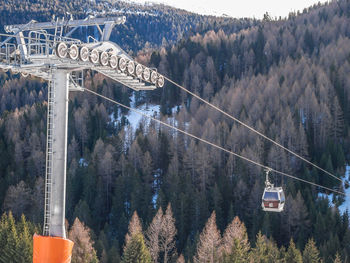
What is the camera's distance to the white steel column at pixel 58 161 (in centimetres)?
2017

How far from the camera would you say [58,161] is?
67.1ft

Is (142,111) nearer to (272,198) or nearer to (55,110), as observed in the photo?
(272,198)

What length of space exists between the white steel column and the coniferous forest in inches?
1384

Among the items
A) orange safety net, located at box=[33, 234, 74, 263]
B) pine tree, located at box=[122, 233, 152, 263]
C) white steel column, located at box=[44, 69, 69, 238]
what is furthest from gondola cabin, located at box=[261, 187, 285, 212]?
A: pine tree, located at box=[122, 233, 152, 263]

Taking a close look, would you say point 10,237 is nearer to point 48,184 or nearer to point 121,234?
point 121,234

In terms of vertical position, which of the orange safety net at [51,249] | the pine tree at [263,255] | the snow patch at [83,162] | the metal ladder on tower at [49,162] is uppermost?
the metal ladder on tower at [49,162]

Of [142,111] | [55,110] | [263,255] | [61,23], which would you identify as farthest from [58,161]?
[142,111]

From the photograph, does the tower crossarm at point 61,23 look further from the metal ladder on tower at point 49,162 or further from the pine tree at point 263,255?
the pine tree at point 263,255

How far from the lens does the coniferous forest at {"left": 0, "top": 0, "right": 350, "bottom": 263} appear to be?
66850 millimetres

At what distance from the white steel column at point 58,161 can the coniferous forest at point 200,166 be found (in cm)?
3515

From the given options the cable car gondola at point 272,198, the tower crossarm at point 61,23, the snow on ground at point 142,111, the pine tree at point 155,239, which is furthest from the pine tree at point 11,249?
the snow on ground at point 142,111

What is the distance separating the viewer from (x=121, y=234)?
289 ft

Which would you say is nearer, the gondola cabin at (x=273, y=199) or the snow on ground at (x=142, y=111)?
the gondola cabin at (x=273, y=199)

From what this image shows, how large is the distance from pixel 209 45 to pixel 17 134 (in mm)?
84463
